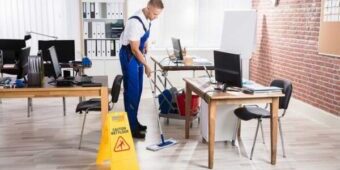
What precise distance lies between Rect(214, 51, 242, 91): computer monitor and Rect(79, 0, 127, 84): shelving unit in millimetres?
3481

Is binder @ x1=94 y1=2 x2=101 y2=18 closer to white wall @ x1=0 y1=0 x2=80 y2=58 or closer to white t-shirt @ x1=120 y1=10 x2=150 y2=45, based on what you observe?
white wall @ x1=0 y1=0 x2=80 y2=58

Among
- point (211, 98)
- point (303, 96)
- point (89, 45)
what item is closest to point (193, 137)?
point (211, 98)

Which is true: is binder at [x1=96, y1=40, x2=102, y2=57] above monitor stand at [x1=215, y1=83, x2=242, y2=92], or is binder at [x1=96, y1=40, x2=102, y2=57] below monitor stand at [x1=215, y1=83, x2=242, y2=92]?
above

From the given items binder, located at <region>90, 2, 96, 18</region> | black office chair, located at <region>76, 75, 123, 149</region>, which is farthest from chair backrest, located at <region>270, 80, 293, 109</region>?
→ binder, located at <region>90, 2, 96, 18</region>

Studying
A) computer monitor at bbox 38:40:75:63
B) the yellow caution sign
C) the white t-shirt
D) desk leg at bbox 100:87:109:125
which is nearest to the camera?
the yellow caution sign

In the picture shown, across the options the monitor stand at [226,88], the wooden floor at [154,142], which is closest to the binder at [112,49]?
the wooden floor at [154,142]

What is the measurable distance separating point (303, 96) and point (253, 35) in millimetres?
1767

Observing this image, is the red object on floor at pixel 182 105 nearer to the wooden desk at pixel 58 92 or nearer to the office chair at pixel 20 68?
the wooden desk at pixel 58 92

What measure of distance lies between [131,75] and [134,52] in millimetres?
255

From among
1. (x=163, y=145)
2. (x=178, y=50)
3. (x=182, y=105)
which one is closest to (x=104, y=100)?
(x=163, y=145)

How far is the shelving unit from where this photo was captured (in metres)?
6.72

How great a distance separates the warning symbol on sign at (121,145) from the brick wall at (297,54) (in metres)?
2.84

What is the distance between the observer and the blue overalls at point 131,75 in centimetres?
414

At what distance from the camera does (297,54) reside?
575 cm
